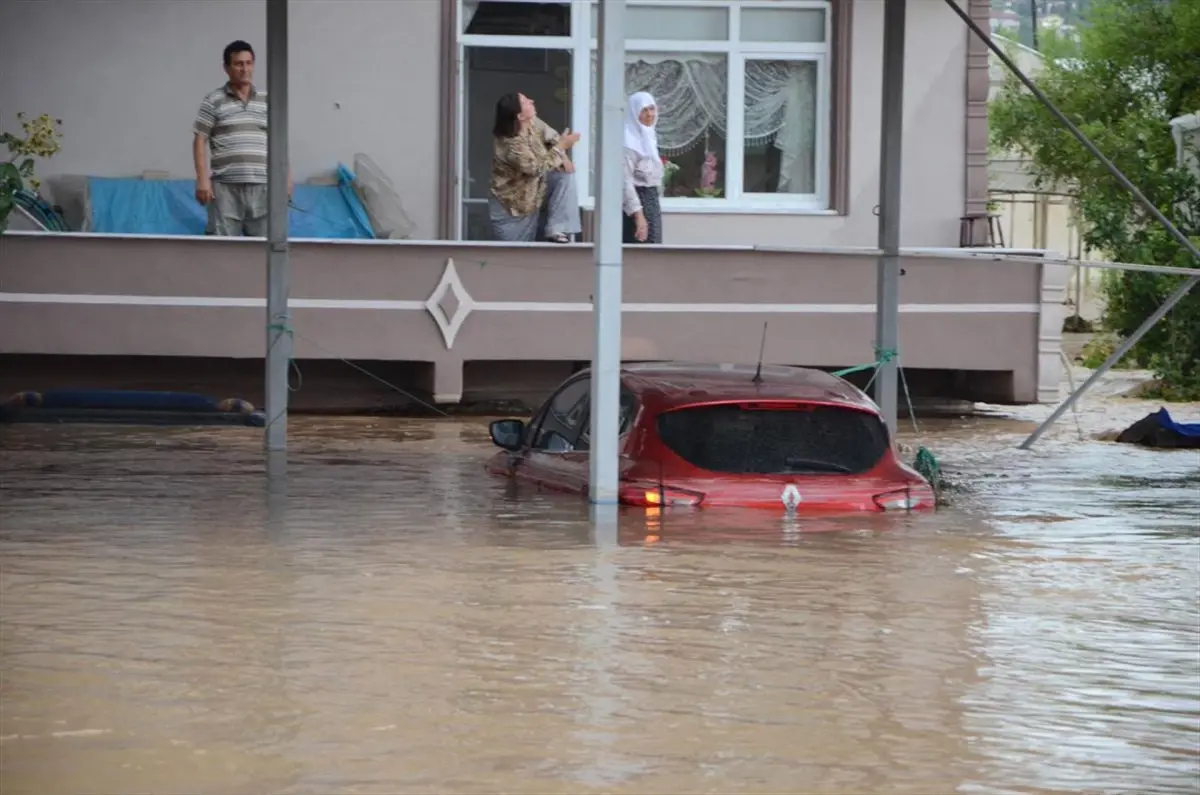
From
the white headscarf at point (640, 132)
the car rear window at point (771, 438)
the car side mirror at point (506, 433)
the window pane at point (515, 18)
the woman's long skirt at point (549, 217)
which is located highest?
the window pane at point (515, 18)

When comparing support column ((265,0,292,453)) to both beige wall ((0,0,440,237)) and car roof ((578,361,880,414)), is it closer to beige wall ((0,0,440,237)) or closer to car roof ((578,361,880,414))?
car roof ((578,361,880,414))

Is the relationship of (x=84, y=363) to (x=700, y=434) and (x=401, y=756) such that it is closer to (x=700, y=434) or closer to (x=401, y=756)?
(x=700, y=434)

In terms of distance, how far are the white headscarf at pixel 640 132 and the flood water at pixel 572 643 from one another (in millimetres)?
6279

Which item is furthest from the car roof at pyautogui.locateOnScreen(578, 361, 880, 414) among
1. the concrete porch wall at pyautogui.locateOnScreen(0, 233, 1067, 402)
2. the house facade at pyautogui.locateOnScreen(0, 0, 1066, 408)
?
the house facade at pyautogui.locateOnScreen(0, 0, 1066, 408)

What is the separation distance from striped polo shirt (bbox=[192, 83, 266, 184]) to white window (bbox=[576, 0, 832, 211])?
394 centimetres

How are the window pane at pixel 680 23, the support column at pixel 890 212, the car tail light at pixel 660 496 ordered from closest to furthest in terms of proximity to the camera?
the car tail light at pixel 660 496, the support column at pixel 890 212, the window pane at pixel 680 23

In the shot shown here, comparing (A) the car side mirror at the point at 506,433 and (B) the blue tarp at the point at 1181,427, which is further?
(B) the blue tarp at the point at 1181,427

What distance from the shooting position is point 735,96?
2139 centimetres

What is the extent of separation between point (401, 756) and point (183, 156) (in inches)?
565

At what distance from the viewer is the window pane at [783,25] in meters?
21.3

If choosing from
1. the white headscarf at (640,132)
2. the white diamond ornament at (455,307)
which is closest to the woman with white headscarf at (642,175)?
the white headscarf at (640,132)

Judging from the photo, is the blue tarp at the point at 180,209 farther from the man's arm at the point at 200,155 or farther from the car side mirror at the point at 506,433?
the car side mirror at the point at 506,433

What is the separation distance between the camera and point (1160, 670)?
8531 mm

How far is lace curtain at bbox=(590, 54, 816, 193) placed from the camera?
21.4m
